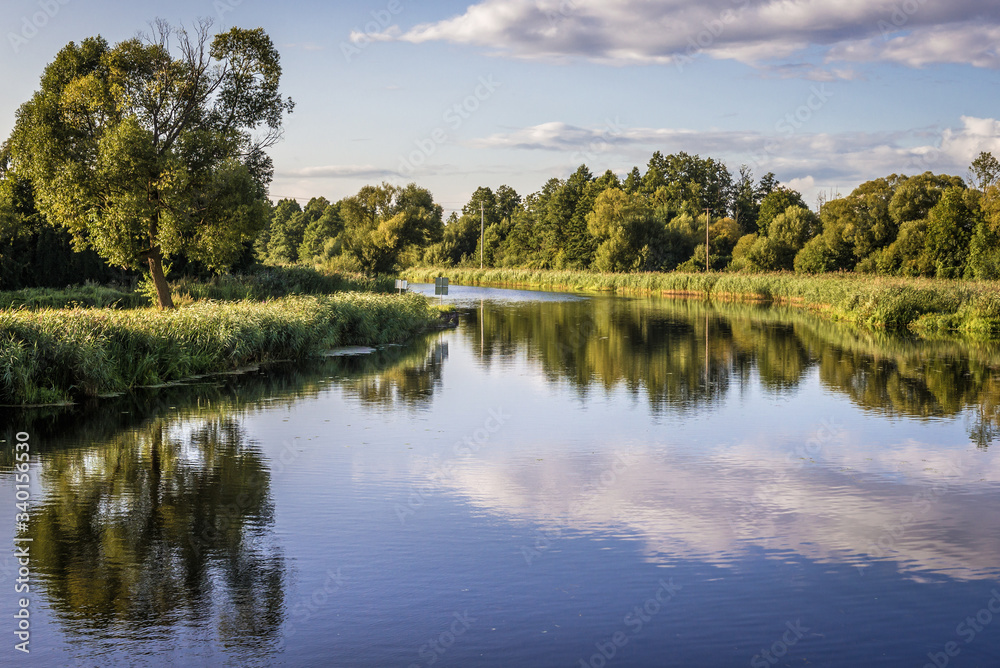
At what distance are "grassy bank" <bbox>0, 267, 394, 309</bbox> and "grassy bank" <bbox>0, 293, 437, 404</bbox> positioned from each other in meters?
3.32

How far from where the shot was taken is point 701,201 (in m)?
109

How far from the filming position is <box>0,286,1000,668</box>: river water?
5.91 meters

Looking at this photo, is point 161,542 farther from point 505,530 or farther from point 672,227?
point 672,227

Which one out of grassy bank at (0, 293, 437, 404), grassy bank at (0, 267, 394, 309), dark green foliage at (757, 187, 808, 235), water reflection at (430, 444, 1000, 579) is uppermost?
dark green foliage at (757, 187, 808, 235)

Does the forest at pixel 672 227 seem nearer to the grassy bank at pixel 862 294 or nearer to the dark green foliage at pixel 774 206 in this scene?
the dark green foliage at pixel 774 206

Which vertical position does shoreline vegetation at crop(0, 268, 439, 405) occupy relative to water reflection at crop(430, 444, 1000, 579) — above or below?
above

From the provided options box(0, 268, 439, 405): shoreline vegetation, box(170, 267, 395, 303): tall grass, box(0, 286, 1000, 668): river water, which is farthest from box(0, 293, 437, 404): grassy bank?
box(170, 267, 395, 303): tall grass

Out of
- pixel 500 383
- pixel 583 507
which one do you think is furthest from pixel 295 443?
pixel 500 383

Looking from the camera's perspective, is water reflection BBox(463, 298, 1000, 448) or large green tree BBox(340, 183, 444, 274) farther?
large green tree BBox(340, 183, 444, 274)

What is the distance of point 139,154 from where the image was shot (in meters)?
23.2

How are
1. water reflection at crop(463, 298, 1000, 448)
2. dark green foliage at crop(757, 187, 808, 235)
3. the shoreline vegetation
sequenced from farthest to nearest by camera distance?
dark green foliage at crop(757, 187, 808, 235)
water reflection at crop(463, 298, 1000, 448)
the shoreline vegetation

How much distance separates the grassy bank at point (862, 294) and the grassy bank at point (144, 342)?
79.3 ft

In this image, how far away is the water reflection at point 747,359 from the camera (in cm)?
1714

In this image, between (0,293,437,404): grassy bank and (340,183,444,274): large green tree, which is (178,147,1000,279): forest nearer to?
(340,183,444,274): large green tree
